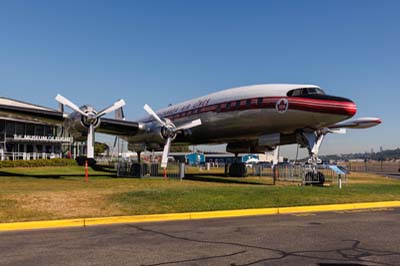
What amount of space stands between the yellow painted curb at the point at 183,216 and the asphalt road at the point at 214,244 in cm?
64

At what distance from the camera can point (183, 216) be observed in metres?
11.7

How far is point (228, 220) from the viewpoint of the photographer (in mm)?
11164

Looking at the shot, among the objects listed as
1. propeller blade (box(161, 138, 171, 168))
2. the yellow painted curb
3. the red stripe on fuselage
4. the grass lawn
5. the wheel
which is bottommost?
the yellow painted curb

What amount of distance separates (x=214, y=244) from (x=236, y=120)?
15235 mm

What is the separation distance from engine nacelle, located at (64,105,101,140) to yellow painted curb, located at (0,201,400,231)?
12.8 metres

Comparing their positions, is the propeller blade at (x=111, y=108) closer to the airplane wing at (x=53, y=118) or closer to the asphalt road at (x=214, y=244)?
the airplane wing at (x=53, y=118)

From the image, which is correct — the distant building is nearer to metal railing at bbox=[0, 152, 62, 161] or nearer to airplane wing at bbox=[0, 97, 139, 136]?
metal railing at bbox=[0, 152, 62, 161]

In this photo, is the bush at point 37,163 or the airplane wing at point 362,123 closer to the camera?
the airplane wing at point 362,123

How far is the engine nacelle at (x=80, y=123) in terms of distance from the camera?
75.0ft

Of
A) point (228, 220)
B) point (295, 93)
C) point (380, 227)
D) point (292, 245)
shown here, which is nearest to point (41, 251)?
point (292, 245)

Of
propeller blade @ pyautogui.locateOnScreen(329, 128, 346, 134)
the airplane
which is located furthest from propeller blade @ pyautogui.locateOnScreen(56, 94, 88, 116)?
propeller blade @ pyautogui.locateOnScreen(329, 128, 346, 134)

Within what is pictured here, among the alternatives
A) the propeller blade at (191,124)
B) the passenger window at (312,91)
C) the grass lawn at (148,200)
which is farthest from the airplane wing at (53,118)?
the passenger window at (312,91)

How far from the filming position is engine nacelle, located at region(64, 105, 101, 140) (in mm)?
22870

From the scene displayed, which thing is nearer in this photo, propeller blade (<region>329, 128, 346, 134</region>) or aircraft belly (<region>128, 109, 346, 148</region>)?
aircraft belly (<region>128, 109, 346, 148</region>)
